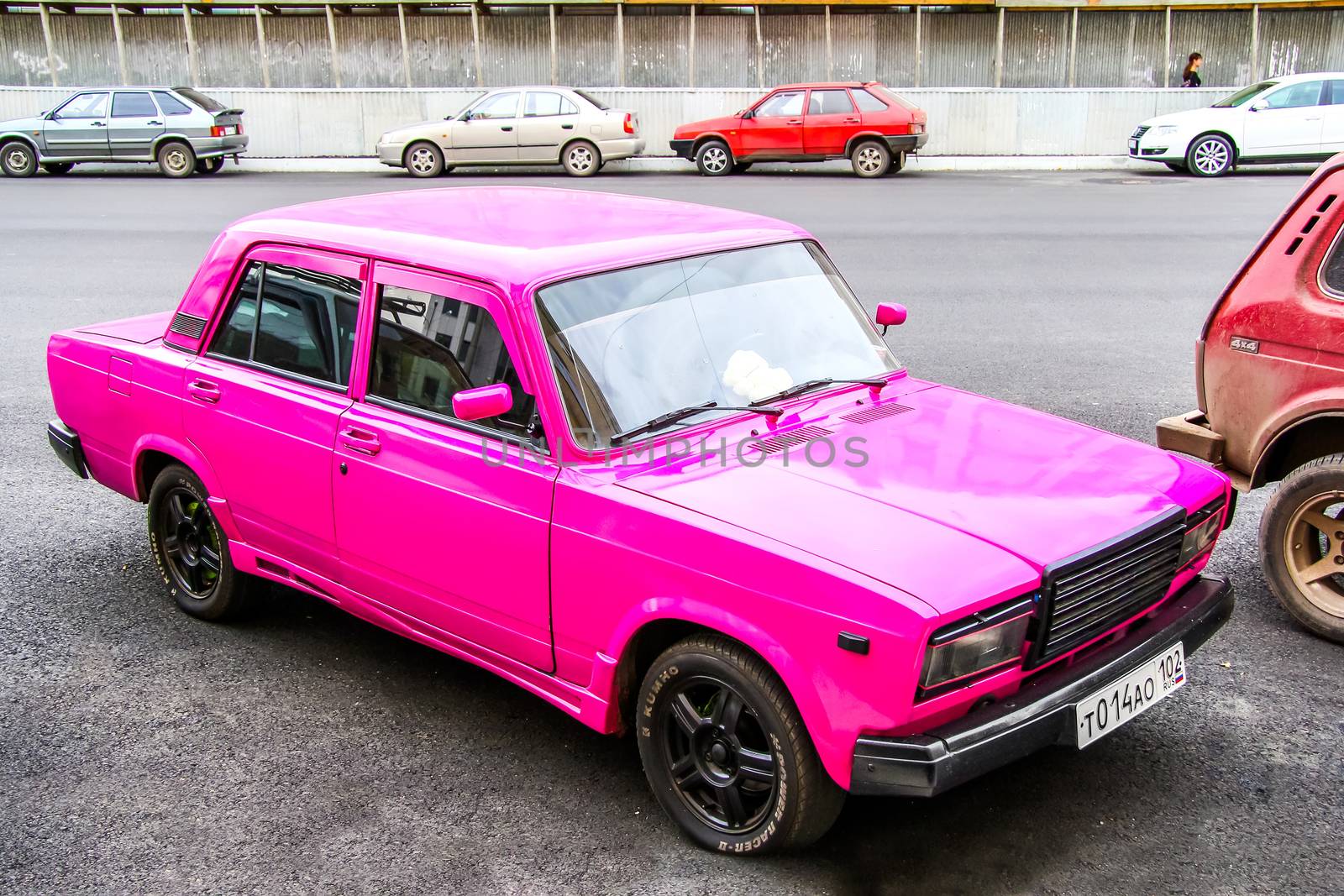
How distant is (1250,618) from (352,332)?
3.69m

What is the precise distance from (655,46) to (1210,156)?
40.9 ft

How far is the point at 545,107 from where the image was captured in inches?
822

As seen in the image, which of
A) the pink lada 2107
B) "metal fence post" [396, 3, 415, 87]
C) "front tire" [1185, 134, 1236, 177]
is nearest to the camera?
the pink lada 2107

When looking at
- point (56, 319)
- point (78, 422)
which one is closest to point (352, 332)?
point (78, 422)

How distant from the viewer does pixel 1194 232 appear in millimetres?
13750

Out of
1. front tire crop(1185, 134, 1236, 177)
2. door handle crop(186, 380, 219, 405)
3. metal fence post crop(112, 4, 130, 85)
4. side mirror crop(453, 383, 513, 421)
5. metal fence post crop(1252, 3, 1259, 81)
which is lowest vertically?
door handle crop(186, 380, 219, 405)

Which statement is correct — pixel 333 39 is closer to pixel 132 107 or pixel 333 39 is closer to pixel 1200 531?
pixel 132 107

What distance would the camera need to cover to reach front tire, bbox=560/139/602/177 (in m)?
20.9

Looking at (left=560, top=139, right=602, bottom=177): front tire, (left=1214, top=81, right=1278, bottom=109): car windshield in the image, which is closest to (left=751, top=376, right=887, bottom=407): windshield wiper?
(left=560, top=139, right=602, bottom=177): front tire

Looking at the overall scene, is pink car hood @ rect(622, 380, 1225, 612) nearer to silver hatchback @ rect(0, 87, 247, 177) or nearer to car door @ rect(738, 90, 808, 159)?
car door @ rect(738, 90, 808, 159)

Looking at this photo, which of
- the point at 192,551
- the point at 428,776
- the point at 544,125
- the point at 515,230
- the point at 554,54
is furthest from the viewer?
the point at 554,54

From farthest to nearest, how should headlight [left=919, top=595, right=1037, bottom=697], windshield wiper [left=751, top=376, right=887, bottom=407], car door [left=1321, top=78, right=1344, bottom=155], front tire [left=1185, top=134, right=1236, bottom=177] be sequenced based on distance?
1. front tire [left=1185, top=134, right=1236, bottom=177]
2. car door [left=1321, top=78, right=1344, bottom=155]
3. windshield wiper [left=751, top=376, right=887, bottom=407]
4. headlight [left=919, top=595, right=1037, bottom=697]

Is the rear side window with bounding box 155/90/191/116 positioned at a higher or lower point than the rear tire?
higher

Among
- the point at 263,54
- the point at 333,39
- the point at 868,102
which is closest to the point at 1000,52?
the point at 868,102
